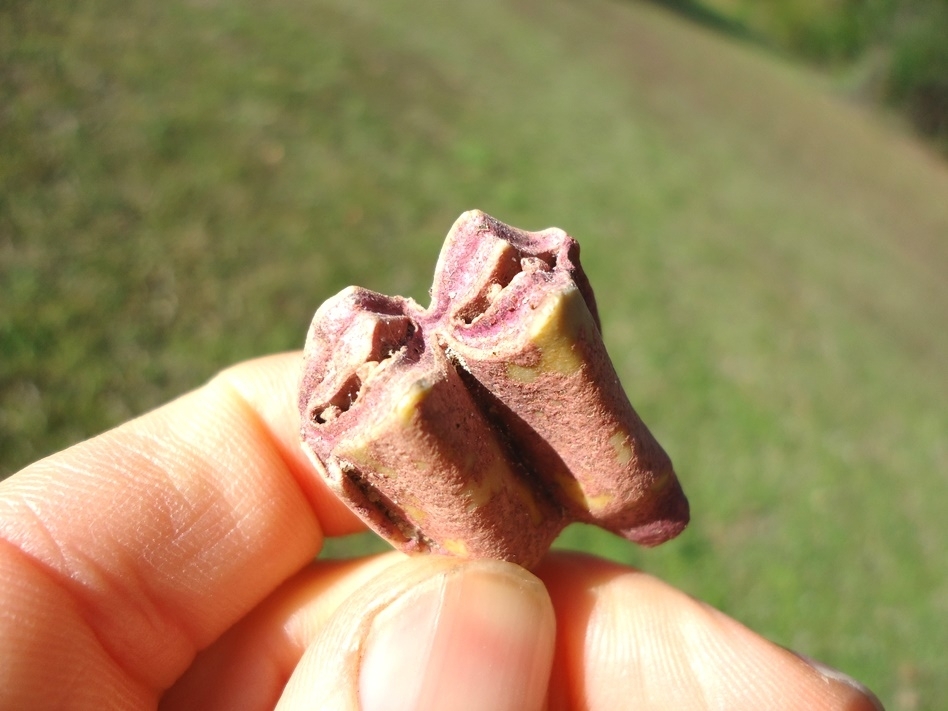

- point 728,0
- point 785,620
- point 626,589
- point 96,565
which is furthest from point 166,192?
point 728,0

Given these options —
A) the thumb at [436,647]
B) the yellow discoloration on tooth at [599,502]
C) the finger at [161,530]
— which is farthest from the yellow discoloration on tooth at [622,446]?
the finger at [161,530]

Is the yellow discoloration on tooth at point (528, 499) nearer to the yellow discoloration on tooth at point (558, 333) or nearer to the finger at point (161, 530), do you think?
the yellow discoloration on tooth at point (558, 333)

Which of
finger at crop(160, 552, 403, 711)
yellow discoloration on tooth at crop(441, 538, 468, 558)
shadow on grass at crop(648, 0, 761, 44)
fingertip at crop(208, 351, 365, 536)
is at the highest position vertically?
shadow on grass at crop(648, 0, 761, 44)

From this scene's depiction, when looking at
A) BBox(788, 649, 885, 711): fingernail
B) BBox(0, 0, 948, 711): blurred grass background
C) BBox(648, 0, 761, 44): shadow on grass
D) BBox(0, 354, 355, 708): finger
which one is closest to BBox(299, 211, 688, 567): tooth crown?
BBox(0, 354, 355, 708): finger

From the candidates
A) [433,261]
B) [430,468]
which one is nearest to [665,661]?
[430,468]

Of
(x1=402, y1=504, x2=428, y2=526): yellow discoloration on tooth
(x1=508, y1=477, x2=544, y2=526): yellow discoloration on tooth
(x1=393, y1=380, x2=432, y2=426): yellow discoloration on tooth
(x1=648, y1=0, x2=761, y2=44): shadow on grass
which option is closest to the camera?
(x1=393, y1=380, x2=432, y2=426): yellow discoloration on tooth

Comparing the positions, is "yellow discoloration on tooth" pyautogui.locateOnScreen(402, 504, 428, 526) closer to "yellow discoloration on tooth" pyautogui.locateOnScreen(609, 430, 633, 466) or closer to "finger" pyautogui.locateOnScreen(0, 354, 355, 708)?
"yellow discoloration on tooth" pyautogui.locateOnScreen(609, 430, 633, 466)

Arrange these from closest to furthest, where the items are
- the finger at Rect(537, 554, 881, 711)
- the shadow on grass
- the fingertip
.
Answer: the finger at Rect(537, 554, 881, 711) < the fingertip < the shadow on grass
